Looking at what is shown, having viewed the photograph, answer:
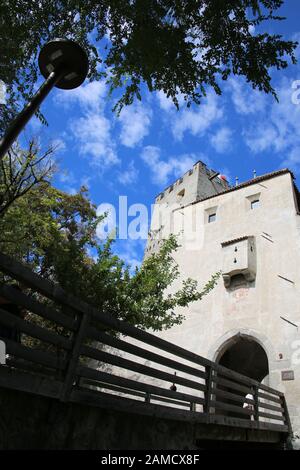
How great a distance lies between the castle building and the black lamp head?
10.2m

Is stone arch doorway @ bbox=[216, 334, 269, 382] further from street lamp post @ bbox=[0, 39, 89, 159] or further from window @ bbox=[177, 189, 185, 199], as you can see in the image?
street lamp post @ bbox=[0, 39, 89, 159]

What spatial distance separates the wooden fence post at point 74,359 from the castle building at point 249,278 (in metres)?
10.8

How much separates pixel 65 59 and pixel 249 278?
1405cm

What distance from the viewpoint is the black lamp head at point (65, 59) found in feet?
14.0

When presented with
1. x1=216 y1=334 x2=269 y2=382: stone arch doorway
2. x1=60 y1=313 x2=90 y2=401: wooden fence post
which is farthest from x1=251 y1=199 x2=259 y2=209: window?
x1=60 y1=313 x2=90 y2=401: wooden fence post

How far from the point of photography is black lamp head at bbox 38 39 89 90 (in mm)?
4254

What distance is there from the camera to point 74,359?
11.4 ft

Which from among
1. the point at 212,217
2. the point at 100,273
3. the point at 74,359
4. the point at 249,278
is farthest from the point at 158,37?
the point at 212,217

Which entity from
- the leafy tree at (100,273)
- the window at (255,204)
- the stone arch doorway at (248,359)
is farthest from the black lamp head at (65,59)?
the stone arch doorway at (248,359)

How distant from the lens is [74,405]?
355 cm

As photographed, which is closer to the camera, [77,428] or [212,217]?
[77,428]

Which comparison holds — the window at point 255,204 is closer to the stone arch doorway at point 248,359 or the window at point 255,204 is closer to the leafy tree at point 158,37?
the stone arch doorway at point 248,359

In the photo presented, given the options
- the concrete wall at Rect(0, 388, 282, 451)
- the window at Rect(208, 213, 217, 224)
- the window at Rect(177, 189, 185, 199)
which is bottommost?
the concrete wall at Rect(0, 388, 282, 451)

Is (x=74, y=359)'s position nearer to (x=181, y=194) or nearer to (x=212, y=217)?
(x=212, y=217)
